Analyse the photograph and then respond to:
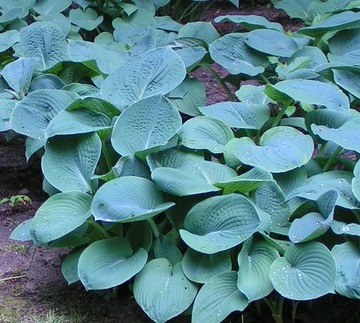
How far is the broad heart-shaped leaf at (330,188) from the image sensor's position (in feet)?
7.50

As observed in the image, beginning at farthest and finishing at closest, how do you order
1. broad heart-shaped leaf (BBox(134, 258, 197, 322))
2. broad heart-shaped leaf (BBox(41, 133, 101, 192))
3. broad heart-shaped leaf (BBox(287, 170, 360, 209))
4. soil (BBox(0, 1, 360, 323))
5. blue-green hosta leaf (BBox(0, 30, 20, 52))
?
blue-green hosta leaf (BBox(0, 30, 20, 52)), broad heart-shaped leaf (BBox(41, 133, 101, 192)), soil (BBox(0, 1, 360, 323)), broad heart-shaped leaf (BBox(287, 170, 360, 209)), broad heart-shaped leaf (BBox(134, 258, 197, 322))

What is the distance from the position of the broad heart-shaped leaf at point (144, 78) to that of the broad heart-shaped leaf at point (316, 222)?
2.86 feet

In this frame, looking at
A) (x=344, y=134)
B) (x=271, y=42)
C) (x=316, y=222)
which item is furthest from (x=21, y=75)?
(x=316, y=222)

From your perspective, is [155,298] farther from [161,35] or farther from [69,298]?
[161,35]

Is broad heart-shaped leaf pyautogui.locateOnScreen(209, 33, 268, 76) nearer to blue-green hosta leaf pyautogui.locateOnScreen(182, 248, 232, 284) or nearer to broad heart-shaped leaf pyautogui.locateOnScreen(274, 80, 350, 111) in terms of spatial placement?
broad heart-shaped leaf pyautogui.locateOnScreen(274, 80, 350, 111)

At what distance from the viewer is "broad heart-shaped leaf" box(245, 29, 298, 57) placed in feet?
11.2

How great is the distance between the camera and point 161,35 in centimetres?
381

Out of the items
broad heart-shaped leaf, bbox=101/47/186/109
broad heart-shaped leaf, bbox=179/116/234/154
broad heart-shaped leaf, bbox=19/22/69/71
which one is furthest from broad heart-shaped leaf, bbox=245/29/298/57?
broad heart-shaped leaf, bbox=19/22/69/71

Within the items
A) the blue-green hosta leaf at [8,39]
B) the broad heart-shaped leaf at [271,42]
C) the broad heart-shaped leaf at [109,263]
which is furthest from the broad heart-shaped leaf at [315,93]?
the blue-green hosta leaf at [8,39]

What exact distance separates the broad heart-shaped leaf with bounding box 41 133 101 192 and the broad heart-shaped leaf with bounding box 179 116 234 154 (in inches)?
14.3

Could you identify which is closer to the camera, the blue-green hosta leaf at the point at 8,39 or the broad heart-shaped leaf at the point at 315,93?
the broad heart-shaped leaf at the point at 315,93

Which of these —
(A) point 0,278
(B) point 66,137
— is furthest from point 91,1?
(A) point 0,278

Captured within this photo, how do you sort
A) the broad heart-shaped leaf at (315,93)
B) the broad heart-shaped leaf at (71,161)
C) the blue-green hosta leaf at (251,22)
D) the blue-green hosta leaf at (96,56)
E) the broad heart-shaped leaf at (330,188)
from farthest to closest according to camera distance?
the blue-green hosta leaf at (251,22), the blue-green hosta leaf at (96,56), the broad heart-shaped leaf at (315,93), the broad heart-shaped leaf at (71,161), the broad heart-shaped leaf at (330,188)

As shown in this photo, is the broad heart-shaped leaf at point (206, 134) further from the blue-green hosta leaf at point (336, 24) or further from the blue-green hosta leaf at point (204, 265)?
the blue-green hosta leaf at point (336, 24)
